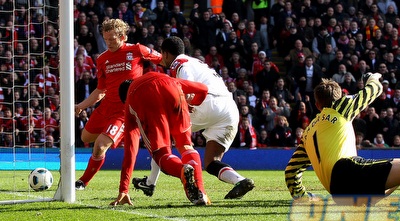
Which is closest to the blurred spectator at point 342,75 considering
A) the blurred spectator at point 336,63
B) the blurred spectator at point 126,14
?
the blurred spectator at point 336,63

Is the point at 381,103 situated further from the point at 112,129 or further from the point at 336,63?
the point at 112,129

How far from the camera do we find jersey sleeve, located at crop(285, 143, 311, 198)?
8289mm

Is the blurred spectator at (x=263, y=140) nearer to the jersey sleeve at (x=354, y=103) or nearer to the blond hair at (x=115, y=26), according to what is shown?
the blond hair at (x=115, y=26)

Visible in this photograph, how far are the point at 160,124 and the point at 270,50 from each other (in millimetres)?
15508

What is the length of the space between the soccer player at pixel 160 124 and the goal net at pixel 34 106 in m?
0.70

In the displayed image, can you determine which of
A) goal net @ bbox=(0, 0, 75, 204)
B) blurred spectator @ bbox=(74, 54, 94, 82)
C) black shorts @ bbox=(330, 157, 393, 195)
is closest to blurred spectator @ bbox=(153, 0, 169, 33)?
blurred spectator @ bbox=(74, 54, 94, 82)

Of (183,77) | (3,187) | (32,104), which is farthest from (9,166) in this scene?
(183,77)

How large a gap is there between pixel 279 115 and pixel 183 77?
11.5m

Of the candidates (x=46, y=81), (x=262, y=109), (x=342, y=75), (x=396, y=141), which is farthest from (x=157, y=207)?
(x=342, y=75)

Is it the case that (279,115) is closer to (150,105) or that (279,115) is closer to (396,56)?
(396,56)

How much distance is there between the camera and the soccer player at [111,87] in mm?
10352

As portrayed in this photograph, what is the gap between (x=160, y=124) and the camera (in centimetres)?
813

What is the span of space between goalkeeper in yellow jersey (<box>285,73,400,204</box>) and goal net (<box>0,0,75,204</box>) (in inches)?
102

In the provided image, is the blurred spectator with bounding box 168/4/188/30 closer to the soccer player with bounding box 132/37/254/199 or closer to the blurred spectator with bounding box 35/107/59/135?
the blurred spectator with bounding box 35/107/59/135
